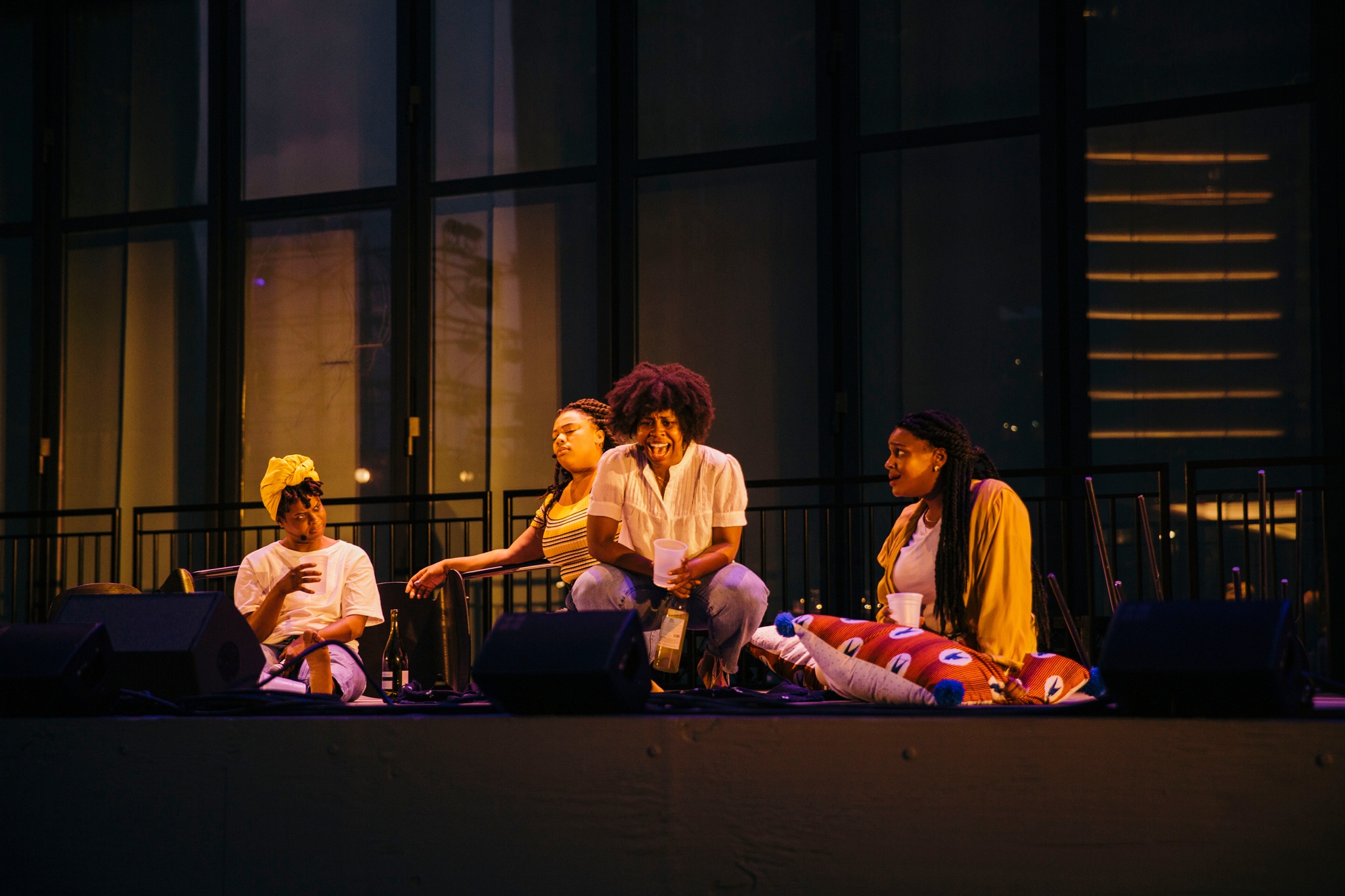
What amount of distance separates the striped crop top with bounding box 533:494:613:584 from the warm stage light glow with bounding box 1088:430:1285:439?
8.27 feet

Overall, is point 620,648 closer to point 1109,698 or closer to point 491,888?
point 491,888

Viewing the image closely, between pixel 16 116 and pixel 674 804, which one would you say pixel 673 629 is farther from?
pixel 16 116

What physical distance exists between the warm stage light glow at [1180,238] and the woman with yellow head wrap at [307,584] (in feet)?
11.5

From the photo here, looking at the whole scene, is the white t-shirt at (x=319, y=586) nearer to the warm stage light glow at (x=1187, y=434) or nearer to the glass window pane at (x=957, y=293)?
the glass window pane at (x=957, y=293)

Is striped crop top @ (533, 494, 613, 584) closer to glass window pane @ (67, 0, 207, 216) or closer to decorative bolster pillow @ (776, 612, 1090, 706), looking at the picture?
decorative bolster pillow @ (776, 612, 1090, 706)

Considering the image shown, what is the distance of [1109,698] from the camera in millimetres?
2107

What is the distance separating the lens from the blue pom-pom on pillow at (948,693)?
9.29 feet

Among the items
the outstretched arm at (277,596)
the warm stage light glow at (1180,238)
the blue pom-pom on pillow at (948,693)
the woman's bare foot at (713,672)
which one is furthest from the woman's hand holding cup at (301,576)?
the warm stage light glow at (1180,238)

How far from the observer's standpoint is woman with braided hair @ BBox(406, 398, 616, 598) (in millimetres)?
4477

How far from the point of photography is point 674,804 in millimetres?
2160

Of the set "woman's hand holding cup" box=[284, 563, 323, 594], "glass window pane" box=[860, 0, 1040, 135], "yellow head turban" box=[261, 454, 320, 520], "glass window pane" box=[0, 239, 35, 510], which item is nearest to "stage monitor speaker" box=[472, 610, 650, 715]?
"woman's hand holding cup" box=[284, 563, 323, 594]

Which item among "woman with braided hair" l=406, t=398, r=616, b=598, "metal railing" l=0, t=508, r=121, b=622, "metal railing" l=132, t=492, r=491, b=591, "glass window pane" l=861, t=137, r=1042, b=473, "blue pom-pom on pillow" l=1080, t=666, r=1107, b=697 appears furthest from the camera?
"metal railing" l=0, t=508, r=121, b=622

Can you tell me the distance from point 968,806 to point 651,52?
17.4 feet

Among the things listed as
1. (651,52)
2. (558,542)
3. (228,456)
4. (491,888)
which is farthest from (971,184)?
(491,888)
